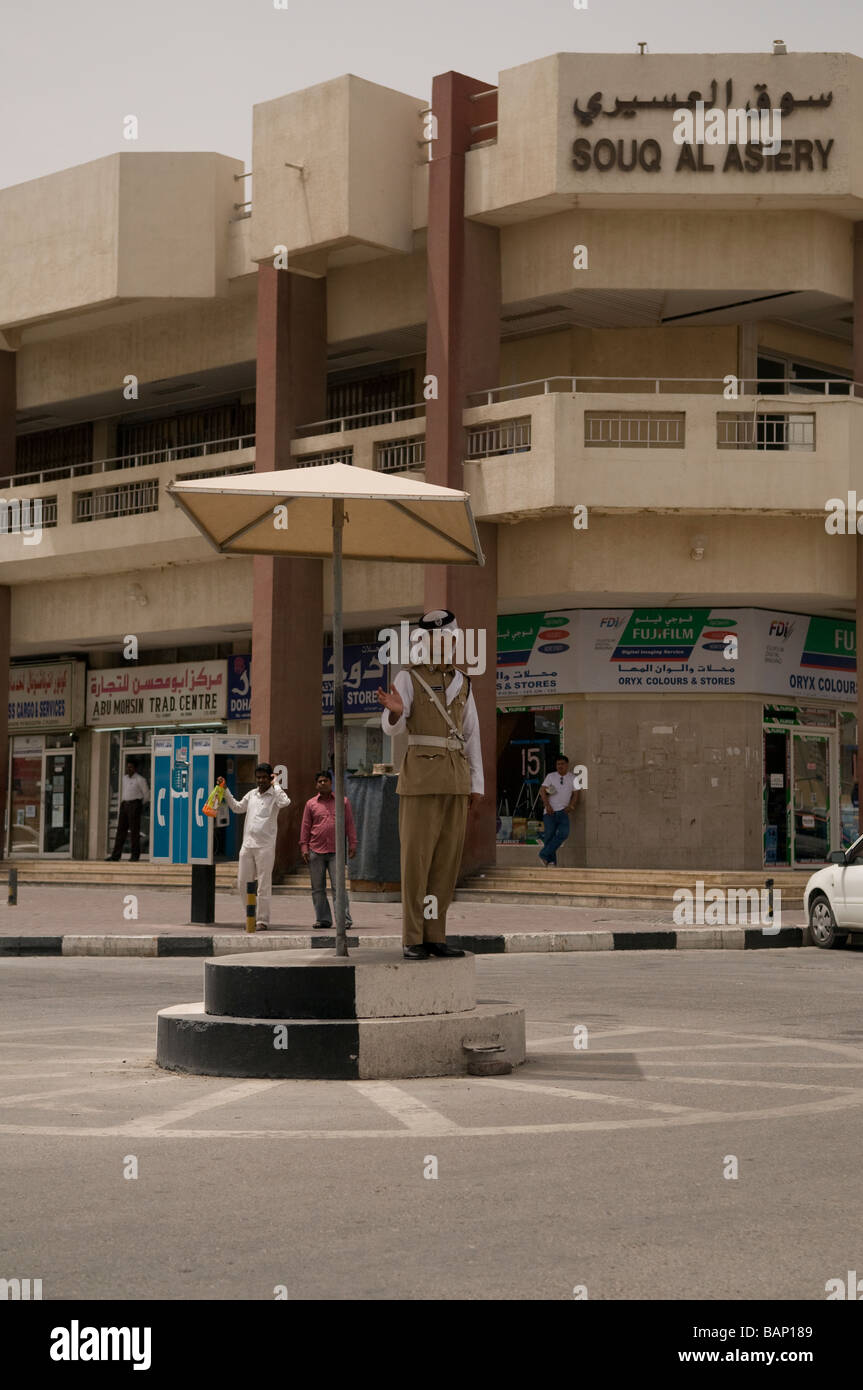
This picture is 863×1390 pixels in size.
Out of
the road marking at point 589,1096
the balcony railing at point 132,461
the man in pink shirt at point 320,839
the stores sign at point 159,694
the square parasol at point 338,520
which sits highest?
the balcony railing at point 132,461

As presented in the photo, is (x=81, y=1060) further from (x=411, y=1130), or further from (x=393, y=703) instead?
(x=411, y=1130)

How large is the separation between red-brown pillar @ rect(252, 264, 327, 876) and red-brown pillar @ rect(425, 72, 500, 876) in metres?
2.76

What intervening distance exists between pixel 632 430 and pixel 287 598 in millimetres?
6186

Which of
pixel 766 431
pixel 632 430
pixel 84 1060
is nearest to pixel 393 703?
pixel 84 1060

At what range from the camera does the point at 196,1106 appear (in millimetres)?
7551

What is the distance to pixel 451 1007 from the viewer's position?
8.75 metres

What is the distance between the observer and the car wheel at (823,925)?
17266 millimetres

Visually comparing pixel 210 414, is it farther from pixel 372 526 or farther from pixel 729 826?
pixel 372 526

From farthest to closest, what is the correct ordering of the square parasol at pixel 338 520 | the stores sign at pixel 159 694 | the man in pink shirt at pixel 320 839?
1. the stores sign at pixel 159 694
2. the man in pink shirt at pixel 320 839
3. the square parasol at pixel 338 520

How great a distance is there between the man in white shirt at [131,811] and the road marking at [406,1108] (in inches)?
891

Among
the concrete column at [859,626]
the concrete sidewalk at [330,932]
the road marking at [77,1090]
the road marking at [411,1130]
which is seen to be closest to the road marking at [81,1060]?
the road marking at [77,1090]

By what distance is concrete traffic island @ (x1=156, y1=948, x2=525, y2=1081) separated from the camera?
8.38 meters

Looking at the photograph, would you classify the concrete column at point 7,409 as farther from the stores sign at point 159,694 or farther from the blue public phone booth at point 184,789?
the blue public phone booth at point 184,789

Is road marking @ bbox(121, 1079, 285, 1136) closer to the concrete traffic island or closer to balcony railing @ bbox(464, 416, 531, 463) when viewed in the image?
the concrete traffic island
